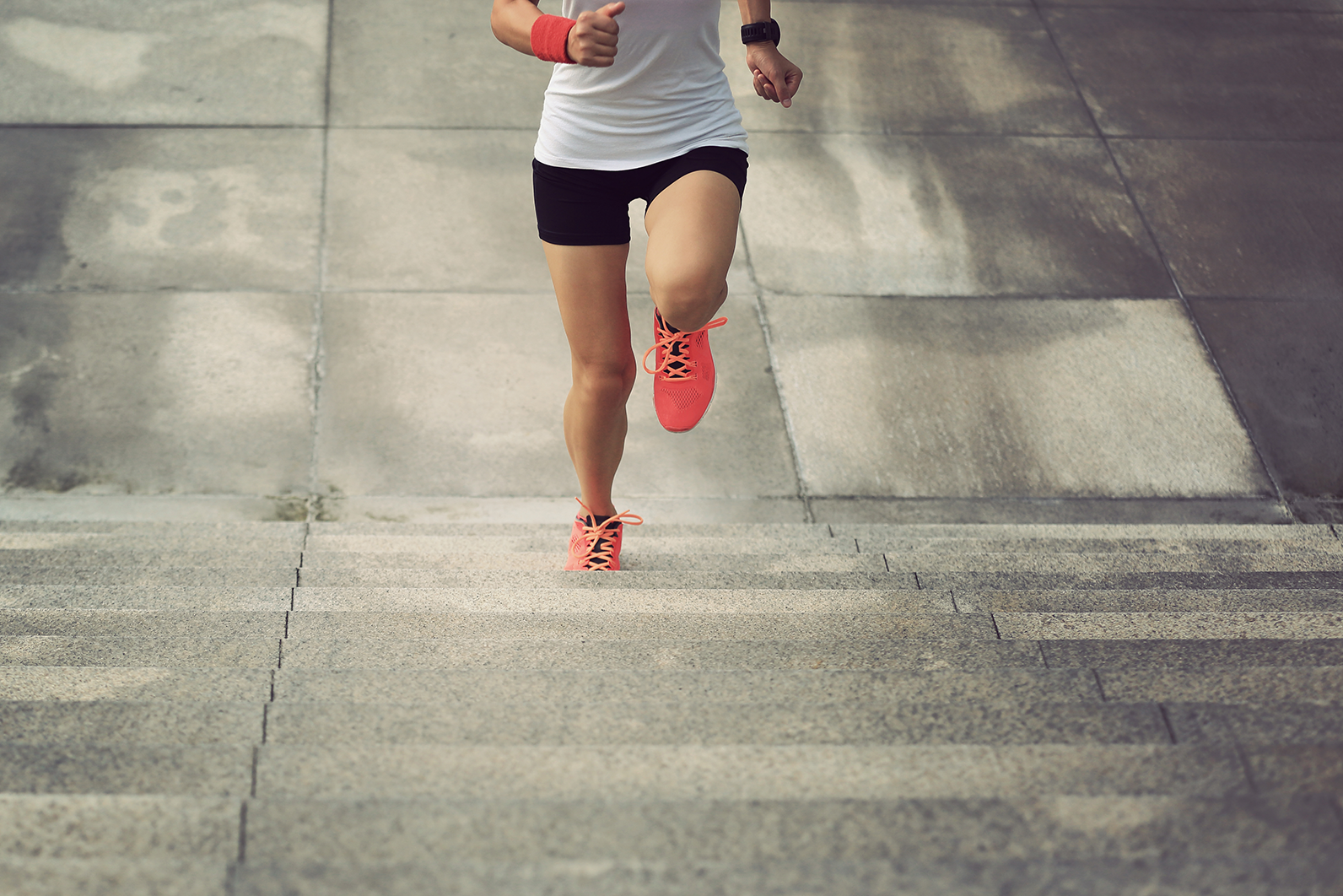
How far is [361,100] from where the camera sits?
6.00 m

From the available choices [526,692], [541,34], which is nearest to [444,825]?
[526,692]

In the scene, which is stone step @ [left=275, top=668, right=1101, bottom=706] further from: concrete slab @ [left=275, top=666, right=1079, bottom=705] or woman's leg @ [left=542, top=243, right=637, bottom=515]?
woman's leg @ [left=542, top=243, right=637, bottom=515]

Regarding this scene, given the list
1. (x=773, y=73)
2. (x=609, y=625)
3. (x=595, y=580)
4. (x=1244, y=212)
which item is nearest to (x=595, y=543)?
(x=595, y=580)

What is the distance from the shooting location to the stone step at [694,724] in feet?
5.25

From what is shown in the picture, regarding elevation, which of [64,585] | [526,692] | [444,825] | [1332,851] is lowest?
[64,585]

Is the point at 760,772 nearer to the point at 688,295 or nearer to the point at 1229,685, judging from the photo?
the point at 1229,685

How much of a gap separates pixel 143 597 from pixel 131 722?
112 centimetres

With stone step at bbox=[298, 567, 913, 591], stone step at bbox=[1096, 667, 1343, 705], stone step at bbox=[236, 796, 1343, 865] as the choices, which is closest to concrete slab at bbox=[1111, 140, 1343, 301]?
stone step at bbox=[298, 567, 913, 591]

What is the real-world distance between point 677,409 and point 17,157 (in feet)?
13.7

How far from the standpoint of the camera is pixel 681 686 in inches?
73.5

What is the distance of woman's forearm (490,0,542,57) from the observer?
2393mm

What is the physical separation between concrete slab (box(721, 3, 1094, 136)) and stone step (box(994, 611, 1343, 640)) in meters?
4.25

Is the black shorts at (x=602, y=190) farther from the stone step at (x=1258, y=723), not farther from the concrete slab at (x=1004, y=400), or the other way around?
the concrete slab at (x=1004, y=400)

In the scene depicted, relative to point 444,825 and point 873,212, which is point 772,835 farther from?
point 873,212
